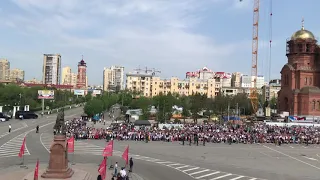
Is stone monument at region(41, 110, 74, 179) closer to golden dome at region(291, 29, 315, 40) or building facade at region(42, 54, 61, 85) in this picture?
golden dome at region(291, 29, 315, 40)

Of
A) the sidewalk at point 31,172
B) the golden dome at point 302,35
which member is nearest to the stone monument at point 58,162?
the sidewalk at point 31,172

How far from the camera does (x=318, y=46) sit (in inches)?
3278

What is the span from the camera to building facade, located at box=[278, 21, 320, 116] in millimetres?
78438

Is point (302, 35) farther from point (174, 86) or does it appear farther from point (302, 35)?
point (174, 86)

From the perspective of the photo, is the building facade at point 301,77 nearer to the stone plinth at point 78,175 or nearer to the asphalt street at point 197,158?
the asphalt street at point 197,158

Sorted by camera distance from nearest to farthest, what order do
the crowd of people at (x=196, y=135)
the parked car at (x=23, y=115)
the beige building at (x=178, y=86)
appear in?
the crowd of people at (x=196, y=135), the parked car at (x=23, y=115), the beige building at (x=178, y=86)

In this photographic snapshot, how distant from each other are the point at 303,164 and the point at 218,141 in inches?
600

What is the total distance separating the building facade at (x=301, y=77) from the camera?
7844 cm

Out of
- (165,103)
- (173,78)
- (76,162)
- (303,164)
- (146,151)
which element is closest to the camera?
(76,162)

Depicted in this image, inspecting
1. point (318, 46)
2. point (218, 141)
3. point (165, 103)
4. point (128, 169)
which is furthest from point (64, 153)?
point (318, 46)

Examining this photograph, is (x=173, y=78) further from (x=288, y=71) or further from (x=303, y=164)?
(x=303, y=164)

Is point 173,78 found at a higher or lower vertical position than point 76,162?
higher

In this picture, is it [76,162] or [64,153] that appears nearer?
[64,153]

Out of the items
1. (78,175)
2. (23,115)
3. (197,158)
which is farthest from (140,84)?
(78,175)
